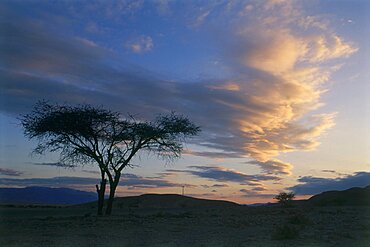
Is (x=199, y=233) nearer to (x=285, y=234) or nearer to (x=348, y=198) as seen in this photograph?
(x=285, y=234)

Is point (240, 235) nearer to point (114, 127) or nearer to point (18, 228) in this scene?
point (18, 228)

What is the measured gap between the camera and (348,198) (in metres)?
48.9

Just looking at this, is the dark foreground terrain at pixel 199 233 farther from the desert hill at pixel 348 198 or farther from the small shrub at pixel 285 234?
the desert hill at pixel 348 198

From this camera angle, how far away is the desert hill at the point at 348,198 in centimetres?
4572

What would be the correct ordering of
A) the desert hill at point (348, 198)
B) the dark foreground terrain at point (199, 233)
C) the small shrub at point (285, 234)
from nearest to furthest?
the dark foreground terrain at point (199, 233), the small shrub at point (285, 234), the desert hill at point (348, 198)

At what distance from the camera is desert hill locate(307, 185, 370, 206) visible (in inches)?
1800

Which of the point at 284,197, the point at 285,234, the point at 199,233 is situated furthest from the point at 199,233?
the point at 284,197

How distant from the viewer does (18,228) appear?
72.3 feet

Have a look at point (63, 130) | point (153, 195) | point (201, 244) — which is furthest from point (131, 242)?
point (153, 195)

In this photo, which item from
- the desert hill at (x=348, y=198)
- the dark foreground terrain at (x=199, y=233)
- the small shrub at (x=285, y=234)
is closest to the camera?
the dark foreground terrain at (x=199, y=233)

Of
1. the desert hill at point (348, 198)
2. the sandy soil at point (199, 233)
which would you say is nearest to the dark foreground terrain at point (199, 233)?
the sandy soil at point (199, 233)

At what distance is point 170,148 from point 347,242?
18.5 metres

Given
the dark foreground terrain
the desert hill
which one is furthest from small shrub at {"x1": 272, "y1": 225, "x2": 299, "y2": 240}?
the desert hill

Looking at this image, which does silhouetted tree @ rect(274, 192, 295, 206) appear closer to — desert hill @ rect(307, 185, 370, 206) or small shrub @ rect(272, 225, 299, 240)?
desert hill @ rect(307, 185, 370, 206)
